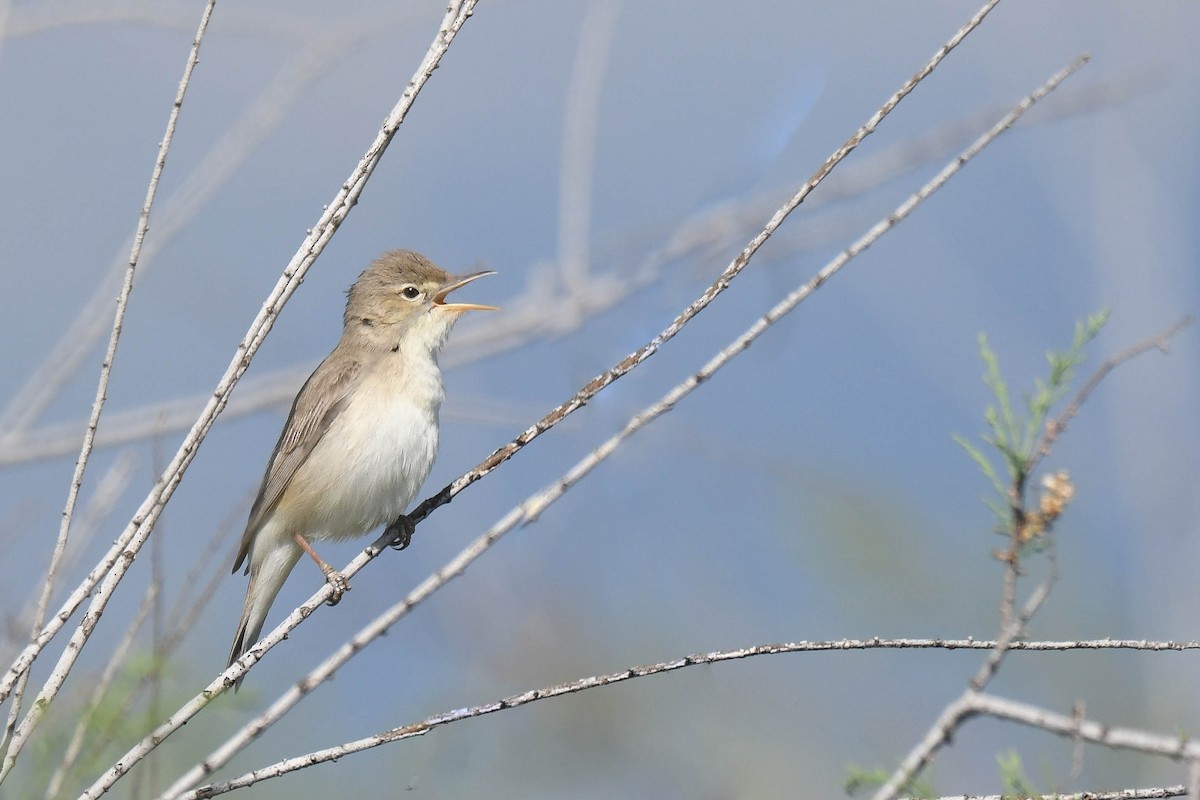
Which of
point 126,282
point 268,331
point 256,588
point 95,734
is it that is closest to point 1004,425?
point 268,331

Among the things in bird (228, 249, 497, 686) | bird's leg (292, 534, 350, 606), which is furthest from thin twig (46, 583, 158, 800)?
bird (228, 249, 497, 686)

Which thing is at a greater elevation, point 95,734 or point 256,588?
point 256,588

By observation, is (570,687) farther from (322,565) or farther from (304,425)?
(304,425)

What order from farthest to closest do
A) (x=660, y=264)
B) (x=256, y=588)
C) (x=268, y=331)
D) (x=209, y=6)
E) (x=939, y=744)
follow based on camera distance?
(x=256, y=588) < (x=660, y=264) < (x=209, y=6) < (x=268, y=331) < (x=939, y=744)

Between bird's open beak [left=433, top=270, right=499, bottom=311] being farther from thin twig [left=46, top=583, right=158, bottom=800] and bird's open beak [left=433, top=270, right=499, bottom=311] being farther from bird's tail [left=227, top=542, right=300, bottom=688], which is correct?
thin twig [left=46, top=583, right=158, bottom=800]

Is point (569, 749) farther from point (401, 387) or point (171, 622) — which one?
point (171, 622)

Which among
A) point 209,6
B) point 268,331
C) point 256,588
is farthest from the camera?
point 256,588

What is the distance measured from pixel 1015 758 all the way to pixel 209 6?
225 cm

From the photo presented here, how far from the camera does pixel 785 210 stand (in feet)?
8.23

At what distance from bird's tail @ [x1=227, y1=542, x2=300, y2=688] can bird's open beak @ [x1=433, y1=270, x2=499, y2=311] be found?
1.18 m

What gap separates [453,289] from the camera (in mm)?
5168

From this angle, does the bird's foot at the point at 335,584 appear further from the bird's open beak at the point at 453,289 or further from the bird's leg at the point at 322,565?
the bird's open beak at the point at 453,289

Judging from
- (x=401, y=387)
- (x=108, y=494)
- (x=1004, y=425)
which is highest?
(x=401, y=387)

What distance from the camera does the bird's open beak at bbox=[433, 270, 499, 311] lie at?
15.6ft
